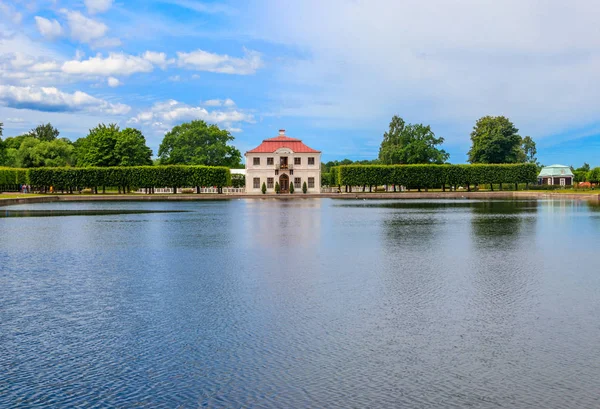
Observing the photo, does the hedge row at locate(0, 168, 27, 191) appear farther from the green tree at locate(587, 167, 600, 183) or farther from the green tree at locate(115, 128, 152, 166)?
the green tree at locate(587, 167, 600, 183)

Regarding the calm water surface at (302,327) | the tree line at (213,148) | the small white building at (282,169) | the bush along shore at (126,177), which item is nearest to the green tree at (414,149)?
the tree line at (213,148)

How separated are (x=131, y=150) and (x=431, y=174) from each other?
43.7m

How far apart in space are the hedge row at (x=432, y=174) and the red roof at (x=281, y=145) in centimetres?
612

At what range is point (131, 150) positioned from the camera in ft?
285

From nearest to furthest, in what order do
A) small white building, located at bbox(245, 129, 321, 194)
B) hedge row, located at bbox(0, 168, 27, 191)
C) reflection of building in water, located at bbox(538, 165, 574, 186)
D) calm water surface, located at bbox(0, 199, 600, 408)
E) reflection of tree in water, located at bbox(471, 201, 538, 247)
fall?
1. calm water surface, located at bbox(0, 199, 600, 408)
2. reflection of tree in water, located at bbox(471, 201, 538, 247)
3. hedge row, located at bbox(0, 168, 27, 191)
4. small white building, located at bbox(245, 129, 321, 194)
5. reflection of building in water, located at bbox(538, 165, 574, 186)

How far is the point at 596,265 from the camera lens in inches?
616

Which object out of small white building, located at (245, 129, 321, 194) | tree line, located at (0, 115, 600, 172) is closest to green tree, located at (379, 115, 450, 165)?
tree line, located at (0, 115, 600, 172)

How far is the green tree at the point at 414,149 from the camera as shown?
94.2m

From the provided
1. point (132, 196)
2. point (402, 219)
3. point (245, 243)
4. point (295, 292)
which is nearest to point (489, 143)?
point (132, 196)

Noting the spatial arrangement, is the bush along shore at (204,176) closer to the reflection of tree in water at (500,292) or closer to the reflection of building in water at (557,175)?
the reflection of building in water at (557,175)

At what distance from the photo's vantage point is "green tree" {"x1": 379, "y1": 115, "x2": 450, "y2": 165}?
9425cm

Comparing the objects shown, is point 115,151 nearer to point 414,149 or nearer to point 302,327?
point 414,149

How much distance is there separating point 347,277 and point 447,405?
7.64 m

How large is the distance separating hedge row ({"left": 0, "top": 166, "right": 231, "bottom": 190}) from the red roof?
7895 mm
